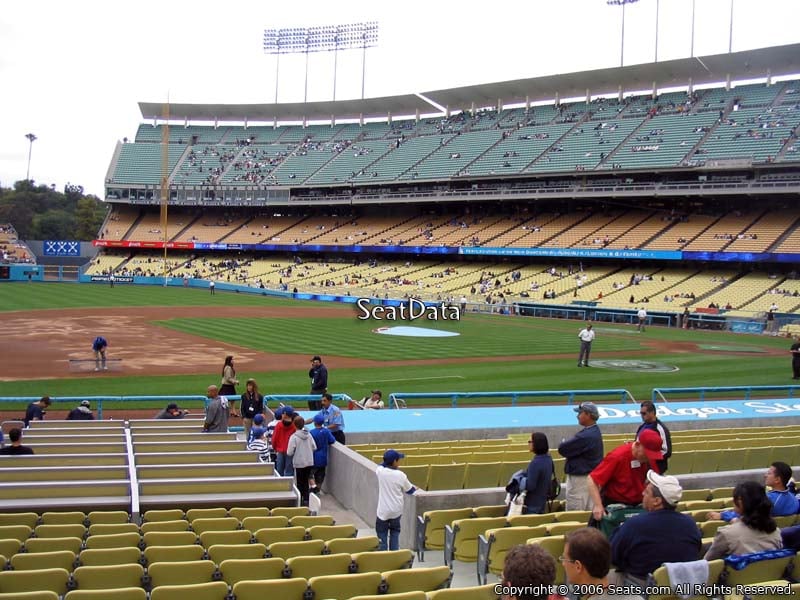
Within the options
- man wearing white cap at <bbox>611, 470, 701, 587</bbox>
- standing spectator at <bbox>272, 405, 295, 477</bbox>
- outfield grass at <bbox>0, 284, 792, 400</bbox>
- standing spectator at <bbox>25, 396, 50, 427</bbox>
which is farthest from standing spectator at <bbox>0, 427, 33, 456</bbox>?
outfield grass at <bbox>0, 284, 792, 400</bbox>

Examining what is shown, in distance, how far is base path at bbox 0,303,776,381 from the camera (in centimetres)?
2553

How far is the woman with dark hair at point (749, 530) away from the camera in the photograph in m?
5.28

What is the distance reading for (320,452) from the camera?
10414mm

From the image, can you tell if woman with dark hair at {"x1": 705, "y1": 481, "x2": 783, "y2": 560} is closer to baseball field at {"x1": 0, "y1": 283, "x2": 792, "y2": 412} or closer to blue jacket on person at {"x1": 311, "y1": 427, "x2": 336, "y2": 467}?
blue jacket on person at {"x1": 311, "y1": 427, "x2": 336, "y2": 467}

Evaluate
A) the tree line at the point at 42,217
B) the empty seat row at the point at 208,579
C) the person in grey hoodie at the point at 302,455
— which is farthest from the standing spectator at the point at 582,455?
the tree line at the point at 42,217

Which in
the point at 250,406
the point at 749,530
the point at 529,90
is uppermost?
the point at 529,90

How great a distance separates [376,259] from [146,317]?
36278 millimetres

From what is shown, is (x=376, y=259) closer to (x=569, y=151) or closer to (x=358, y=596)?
(x=569, y=151)

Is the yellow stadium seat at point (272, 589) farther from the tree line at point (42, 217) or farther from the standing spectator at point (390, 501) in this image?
the tree line at point (42, 217)

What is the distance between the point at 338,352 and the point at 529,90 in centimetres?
5401

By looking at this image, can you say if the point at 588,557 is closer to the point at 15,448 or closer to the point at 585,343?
→ the point at 15,448

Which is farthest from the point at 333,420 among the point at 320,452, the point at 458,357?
the point at 458,357

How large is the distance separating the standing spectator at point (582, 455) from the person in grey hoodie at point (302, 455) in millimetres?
3789

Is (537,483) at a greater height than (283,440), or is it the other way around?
(537,483)
